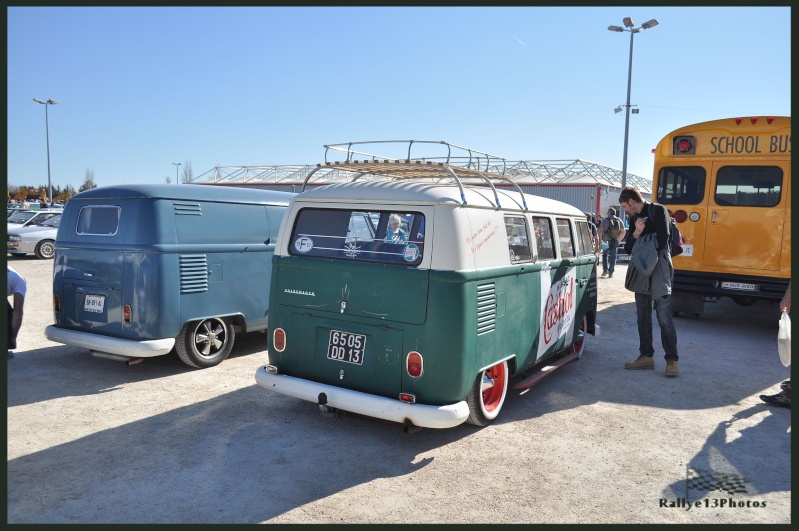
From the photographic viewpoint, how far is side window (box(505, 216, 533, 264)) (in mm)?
4973

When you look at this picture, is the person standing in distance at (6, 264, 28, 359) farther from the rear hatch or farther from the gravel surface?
the rear hatch

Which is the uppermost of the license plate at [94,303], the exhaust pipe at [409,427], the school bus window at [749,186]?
the school bus window at [749,186]

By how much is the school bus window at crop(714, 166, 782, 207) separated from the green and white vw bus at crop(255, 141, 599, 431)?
472cm

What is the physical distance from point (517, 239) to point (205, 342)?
3813mm

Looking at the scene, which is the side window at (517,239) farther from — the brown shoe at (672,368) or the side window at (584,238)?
the brown shoe at (672,368)

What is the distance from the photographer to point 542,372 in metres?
5.73

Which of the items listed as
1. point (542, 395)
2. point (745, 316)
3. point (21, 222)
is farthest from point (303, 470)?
point (21, 222)

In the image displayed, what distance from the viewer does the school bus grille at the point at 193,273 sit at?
625 cm

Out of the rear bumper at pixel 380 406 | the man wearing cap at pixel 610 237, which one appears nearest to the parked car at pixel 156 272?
the rear bumper at pixel 380 406

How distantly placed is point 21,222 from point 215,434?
1796cm

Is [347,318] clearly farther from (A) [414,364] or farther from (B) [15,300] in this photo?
(B) [15,300]

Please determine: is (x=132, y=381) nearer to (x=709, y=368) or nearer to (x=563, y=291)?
(x=563, y=291)

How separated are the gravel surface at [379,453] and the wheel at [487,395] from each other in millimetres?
133

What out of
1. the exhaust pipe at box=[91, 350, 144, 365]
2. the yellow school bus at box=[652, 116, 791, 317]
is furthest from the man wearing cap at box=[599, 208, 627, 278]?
the exhaust pipe at box=[91, 350, 144, 365]
